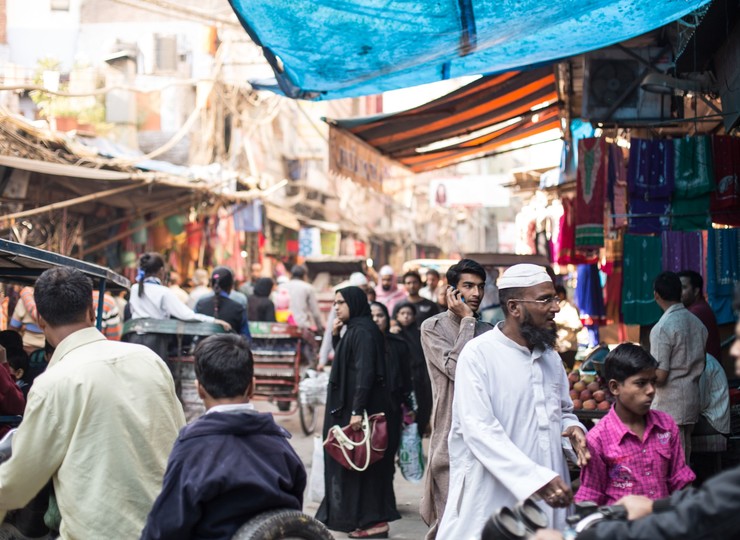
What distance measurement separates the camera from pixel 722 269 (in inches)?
352

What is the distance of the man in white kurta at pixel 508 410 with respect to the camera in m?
4.17

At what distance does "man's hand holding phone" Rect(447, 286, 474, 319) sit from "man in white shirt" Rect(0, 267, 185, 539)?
2371 millimetres

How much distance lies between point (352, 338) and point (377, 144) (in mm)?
5673

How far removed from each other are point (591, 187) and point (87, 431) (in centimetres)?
749

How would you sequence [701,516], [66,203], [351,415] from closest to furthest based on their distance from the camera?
[701,516] → [351,415] → [66,203]

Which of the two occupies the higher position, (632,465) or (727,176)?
(727,176)

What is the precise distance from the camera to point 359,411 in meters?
7.73

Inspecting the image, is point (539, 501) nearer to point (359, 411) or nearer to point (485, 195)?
point (359, 411)

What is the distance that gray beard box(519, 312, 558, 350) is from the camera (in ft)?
14.2

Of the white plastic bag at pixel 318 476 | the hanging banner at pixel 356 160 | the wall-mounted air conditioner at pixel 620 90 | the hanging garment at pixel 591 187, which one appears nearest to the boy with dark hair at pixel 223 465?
the white plastic bag at pixel 318 476

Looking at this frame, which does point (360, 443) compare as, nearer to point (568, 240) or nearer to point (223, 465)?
point (223, 465)

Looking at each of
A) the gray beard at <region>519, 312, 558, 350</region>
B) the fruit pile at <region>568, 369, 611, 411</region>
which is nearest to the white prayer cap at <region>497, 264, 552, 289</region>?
the gray beard at <region>519, 312, 558, 350</region>

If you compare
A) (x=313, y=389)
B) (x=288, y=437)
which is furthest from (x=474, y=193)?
(x=288, y=437)

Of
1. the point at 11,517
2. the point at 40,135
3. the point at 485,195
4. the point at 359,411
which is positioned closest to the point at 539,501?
the point at 11,517
